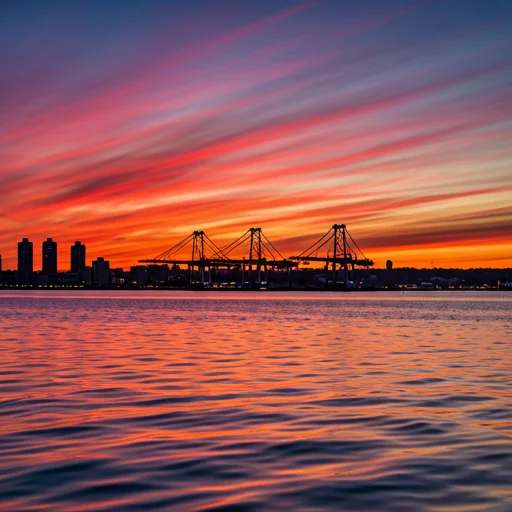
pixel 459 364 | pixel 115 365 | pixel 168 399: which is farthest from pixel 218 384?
pixel 459 364

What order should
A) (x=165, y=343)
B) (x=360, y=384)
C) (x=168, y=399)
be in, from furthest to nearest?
(x=165, y=343) → (x=360, y=384) → (x=168, y=399)

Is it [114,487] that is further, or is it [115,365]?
[115,365]

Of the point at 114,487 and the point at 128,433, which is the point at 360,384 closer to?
the point at 128,433

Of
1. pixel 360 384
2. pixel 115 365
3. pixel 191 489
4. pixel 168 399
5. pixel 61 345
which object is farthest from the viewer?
pixel 61 345

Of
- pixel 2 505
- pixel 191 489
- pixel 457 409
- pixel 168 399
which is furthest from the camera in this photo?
pixel 168 399

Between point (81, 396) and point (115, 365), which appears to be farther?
point (115, 365)

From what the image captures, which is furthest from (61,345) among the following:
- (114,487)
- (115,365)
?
(114,487)

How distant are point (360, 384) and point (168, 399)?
4.72 metres

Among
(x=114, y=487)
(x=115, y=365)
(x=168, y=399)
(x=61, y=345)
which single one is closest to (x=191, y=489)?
(x=114, y=487)

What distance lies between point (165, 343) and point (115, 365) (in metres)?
9.08

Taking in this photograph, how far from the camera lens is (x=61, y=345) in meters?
28.1

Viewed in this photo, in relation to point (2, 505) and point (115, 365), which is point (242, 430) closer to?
point (2, 505)

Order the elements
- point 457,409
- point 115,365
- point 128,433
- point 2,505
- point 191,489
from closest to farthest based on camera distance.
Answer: point 2,505, point 191,489, point 128,433, point 457,409, point 115,365

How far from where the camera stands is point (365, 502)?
7.41 m
